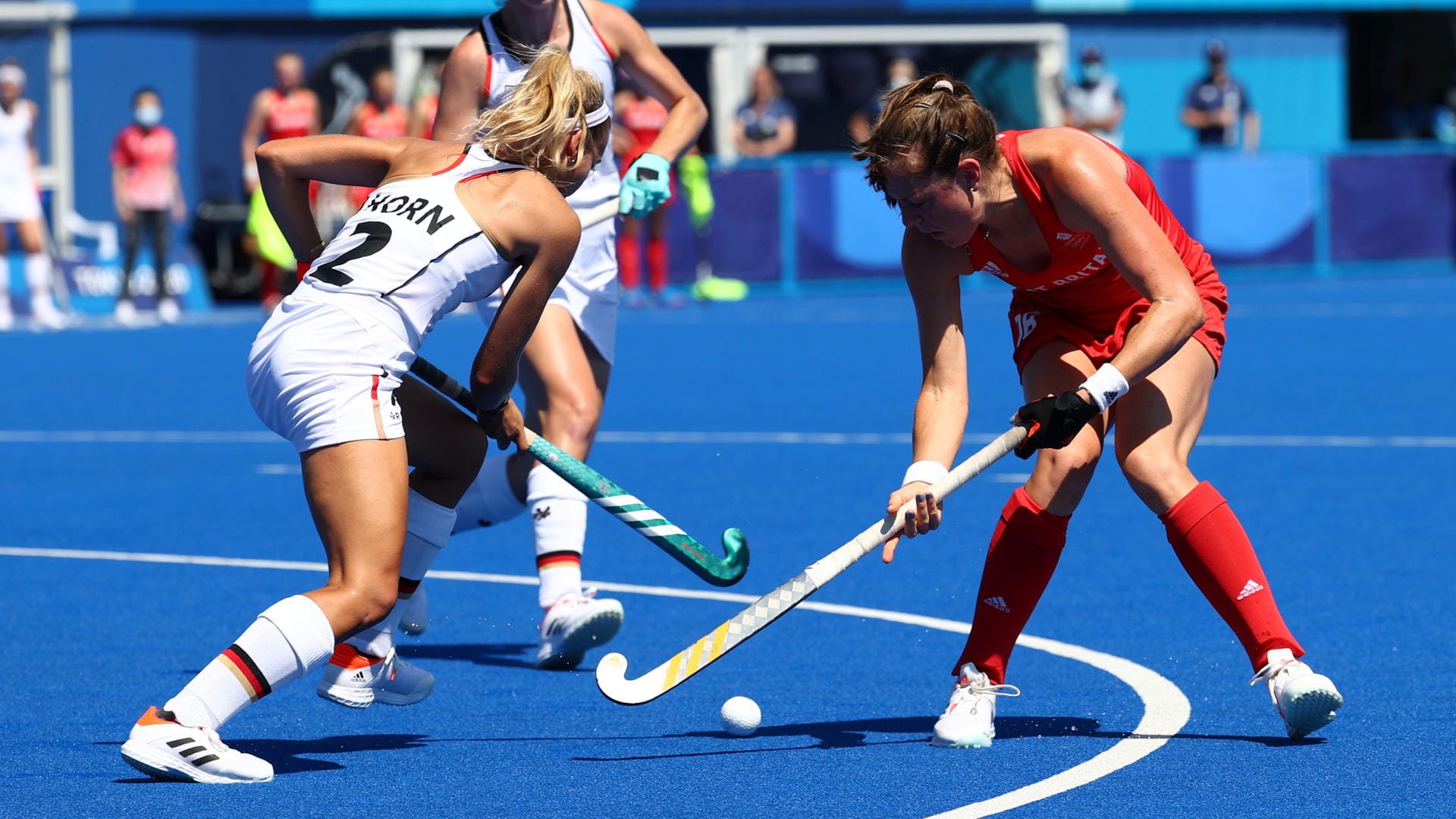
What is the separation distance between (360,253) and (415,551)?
33.5 inches

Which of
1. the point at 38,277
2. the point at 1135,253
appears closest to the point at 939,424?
the point at 1135,253

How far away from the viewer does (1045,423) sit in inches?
171

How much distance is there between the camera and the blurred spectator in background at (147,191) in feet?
61.6

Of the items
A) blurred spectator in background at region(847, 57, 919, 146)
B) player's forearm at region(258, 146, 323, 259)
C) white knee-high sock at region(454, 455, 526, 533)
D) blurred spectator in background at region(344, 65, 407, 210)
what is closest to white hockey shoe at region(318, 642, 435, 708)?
player's forearm at region(258, 146, 323, 259)

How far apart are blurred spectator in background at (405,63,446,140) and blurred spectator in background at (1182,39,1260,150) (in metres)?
7.94

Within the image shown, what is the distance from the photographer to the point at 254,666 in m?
4.21

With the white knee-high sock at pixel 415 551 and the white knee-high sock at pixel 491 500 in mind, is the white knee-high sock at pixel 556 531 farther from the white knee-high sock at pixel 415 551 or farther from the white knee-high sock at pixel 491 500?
the white knee-high sock at pixel 415 551

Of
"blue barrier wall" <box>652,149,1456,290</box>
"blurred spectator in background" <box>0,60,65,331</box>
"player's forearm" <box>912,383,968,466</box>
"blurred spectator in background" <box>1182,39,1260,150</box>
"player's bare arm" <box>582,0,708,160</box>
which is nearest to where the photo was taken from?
"player's forearm" <box>912,383,968,466</box>

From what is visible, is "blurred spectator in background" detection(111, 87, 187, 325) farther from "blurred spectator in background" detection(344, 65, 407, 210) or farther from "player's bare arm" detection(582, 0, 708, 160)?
"player's bare arm" detection(582, 0, 708, 160)

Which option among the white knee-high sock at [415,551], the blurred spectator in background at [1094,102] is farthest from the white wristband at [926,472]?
the blurred spectator in background at [1094,102]

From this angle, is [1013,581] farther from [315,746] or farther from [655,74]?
[655,74]

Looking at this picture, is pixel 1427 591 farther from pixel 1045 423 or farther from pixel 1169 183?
pixel 1169 183

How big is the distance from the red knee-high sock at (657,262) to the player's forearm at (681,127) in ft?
43.5

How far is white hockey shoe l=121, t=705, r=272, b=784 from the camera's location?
13.8ft
